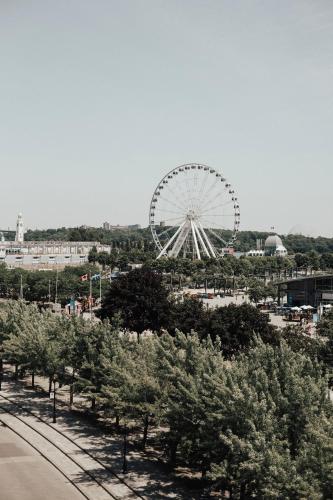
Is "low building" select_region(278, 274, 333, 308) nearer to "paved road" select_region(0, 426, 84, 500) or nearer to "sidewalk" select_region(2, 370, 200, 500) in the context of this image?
"sidewalk" select_region(2, 370, 200, 500)

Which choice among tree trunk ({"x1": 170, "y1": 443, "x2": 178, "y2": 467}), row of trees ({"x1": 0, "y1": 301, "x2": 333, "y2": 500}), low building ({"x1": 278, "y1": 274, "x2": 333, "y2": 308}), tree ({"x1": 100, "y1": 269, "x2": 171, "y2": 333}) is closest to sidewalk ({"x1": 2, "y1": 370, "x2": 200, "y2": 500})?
tree trunk ({"x1": 170, "y1": 443, "x2": 178, "y2": 467})

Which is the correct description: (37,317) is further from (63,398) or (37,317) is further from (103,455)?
(103,455)

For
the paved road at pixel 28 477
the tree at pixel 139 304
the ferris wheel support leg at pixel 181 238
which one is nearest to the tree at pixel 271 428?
the paved road at pixel 28 477

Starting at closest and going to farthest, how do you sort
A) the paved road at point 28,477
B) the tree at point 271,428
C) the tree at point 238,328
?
the tree at point 271,428, the paved road at point 28,477, the tree at point 238,328

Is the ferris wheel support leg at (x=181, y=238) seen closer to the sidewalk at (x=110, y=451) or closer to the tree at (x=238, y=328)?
the tree at (x=238, y=328)

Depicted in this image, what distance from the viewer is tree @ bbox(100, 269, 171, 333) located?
66.4m

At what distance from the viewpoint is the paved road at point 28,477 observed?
29984 mm

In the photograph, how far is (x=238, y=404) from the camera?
2577 centimetres

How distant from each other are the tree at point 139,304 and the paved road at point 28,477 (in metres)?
29.0

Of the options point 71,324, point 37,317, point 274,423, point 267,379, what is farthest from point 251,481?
point 37,317

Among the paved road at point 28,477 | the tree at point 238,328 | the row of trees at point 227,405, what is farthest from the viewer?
the tree at point 238,328

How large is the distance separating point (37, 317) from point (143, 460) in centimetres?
2599

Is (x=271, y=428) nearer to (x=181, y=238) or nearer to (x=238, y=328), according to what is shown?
(x=238, y=328)

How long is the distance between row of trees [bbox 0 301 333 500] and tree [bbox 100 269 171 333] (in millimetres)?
22593
